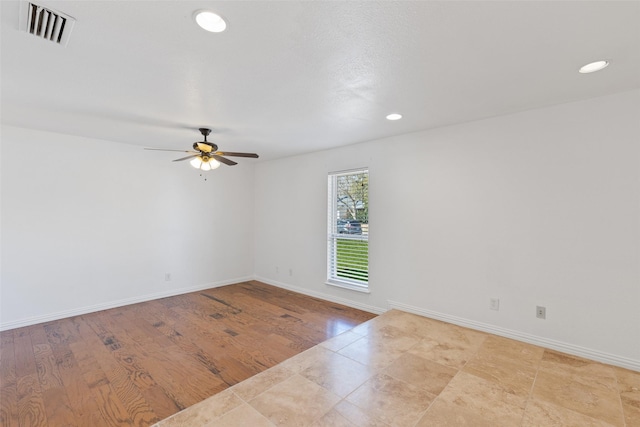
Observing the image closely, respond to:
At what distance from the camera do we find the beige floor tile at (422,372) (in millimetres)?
2166

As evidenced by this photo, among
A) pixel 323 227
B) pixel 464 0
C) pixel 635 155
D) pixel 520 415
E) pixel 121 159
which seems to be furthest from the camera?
pixel 323 227

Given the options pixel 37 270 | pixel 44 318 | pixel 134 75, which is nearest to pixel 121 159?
pixel 37 270

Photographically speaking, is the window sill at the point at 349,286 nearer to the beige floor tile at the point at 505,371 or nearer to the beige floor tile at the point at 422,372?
the beige floor tile at the point at 422,372

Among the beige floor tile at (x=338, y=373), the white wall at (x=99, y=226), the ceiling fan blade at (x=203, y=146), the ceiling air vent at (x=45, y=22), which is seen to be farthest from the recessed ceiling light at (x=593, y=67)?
the white wall at (x=99, y=226)

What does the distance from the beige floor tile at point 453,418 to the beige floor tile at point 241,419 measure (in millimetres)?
966

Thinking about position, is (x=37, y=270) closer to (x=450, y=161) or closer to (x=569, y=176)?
(x=450, y=161)

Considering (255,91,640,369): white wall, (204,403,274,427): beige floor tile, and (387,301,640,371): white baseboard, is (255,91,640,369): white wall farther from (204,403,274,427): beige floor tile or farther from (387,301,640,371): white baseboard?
(204,403,274,427): beige floor tile

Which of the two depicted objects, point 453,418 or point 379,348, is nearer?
point 453,418

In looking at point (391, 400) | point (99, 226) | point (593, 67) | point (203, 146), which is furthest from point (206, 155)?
point (593, 67)

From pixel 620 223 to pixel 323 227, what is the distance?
345 centimetres

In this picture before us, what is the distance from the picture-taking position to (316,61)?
6.47 feet

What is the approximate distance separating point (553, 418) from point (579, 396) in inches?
17.3

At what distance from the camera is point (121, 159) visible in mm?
4383

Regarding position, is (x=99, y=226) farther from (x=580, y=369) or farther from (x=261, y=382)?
(x=580, y=369)
